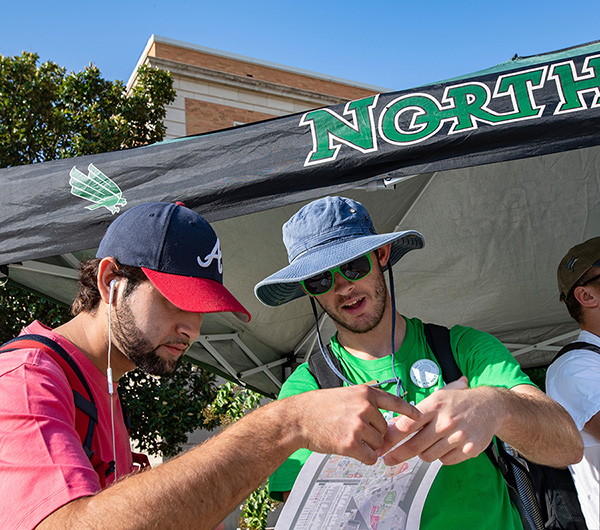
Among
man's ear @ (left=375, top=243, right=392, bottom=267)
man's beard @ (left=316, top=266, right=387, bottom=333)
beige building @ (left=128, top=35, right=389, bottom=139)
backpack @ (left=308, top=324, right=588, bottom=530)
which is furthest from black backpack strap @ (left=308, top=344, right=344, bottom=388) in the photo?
beige building @ (left=128, top=35, right=389, bottom=139)

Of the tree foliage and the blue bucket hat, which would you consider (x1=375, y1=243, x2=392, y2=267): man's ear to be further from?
the tree foliage

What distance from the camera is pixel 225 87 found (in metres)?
17.0

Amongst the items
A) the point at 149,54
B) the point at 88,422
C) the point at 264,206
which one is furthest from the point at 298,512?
the point at 149,54

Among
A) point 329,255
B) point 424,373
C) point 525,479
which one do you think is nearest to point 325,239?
point 329,255

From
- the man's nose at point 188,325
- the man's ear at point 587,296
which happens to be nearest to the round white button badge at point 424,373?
the man's nose at point 188,325

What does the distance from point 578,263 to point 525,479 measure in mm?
1202

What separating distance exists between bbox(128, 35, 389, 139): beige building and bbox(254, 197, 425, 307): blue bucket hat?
14.4 meters

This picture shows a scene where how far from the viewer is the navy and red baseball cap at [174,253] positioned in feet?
4.85

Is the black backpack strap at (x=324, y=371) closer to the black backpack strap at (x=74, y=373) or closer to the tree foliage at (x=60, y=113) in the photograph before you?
the black backpack strap at (x=74, y=373)

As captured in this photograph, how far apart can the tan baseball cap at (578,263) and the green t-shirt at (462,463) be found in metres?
0.92

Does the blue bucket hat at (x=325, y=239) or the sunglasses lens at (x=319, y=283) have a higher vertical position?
the blue bucket hat at (x=325, y=239)

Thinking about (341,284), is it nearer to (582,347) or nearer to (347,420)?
(347,420)

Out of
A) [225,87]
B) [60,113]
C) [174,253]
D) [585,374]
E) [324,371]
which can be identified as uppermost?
[225,87]

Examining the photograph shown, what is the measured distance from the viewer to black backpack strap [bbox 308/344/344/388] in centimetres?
179
